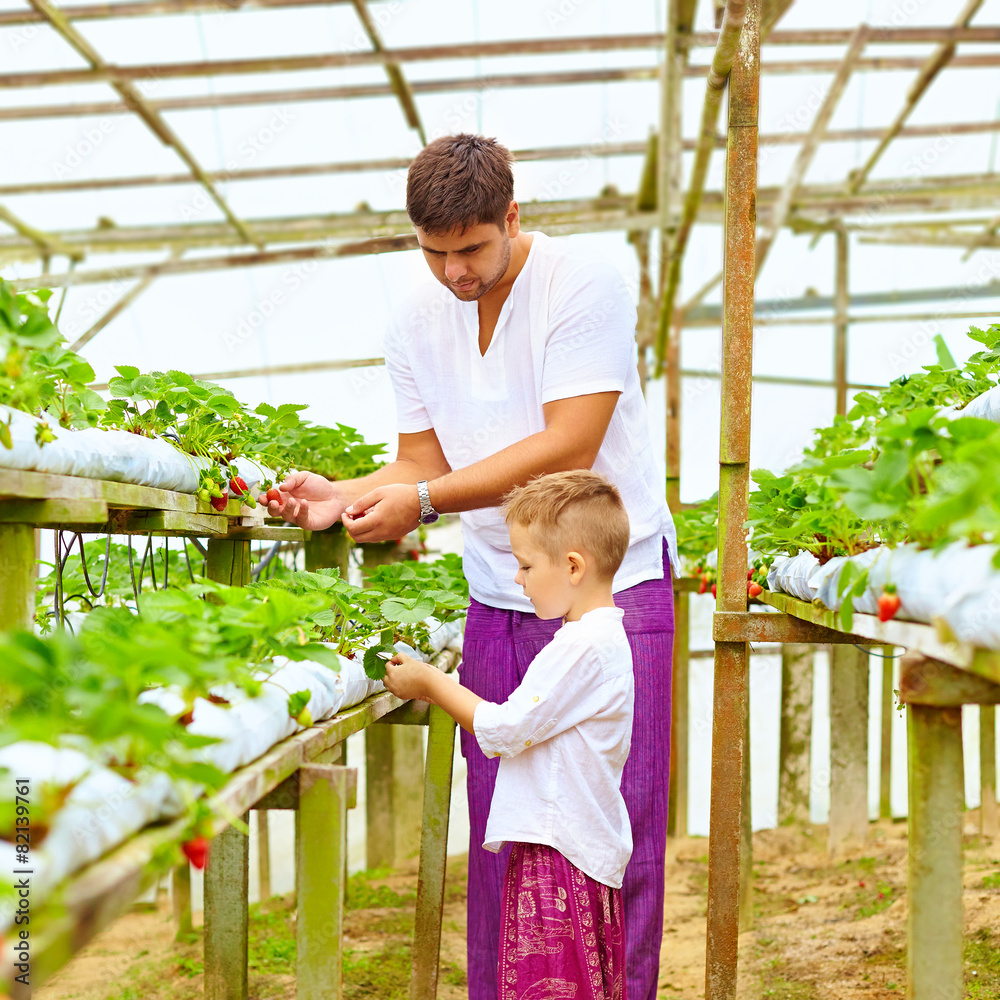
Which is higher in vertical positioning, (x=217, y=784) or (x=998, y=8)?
(x=998, y=8)

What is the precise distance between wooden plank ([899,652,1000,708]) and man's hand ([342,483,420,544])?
109 centimetres

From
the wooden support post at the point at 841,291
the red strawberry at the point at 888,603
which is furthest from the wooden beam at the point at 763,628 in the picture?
the wooden support post at the point at 841,291

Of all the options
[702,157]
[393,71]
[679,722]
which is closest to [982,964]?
[679,722]

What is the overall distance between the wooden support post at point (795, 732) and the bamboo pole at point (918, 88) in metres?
3.77

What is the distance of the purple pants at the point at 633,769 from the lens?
1939mm

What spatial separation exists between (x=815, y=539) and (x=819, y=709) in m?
4.99

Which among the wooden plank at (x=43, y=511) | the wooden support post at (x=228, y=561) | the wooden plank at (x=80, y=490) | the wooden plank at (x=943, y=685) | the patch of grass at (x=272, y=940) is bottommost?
the patch of grass at (x=272, y=940)

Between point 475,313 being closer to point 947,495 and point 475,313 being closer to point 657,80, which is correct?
point 947,495

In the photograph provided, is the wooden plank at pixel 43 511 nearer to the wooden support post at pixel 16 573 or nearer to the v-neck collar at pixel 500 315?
the wooden support post at pixel 16 573

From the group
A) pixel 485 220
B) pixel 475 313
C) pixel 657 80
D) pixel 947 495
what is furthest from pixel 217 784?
pixel 657 80

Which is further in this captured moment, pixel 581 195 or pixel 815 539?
pixel 581 195

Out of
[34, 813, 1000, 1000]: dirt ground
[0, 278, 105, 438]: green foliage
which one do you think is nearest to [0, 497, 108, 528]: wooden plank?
[0, 278, 105, 438]: green foliage

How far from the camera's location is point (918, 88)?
6145mm

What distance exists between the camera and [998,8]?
19.3ft
